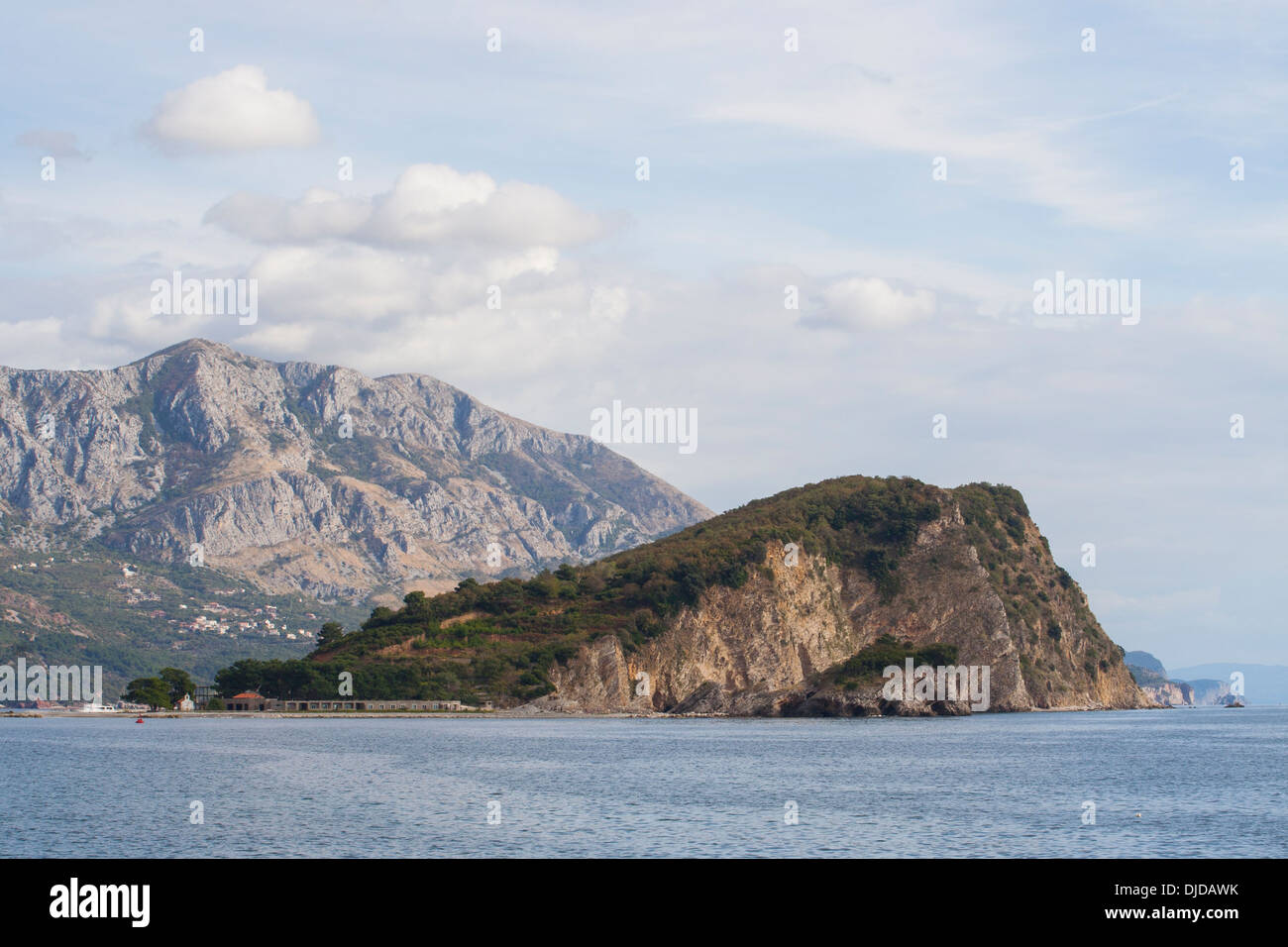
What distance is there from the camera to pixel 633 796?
2832 inches

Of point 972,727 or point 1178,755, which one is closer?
point 1178,755

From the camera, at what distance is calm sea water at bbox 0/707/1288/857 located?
5359 cm

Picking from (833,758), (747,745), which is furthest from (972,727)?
(833,758)

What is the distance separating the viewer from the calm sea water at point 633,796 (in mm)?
53594

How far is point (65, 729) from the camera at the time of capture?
544ft

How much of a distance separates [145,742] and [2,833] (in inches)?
2860

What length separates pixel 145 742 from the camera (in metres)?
126
